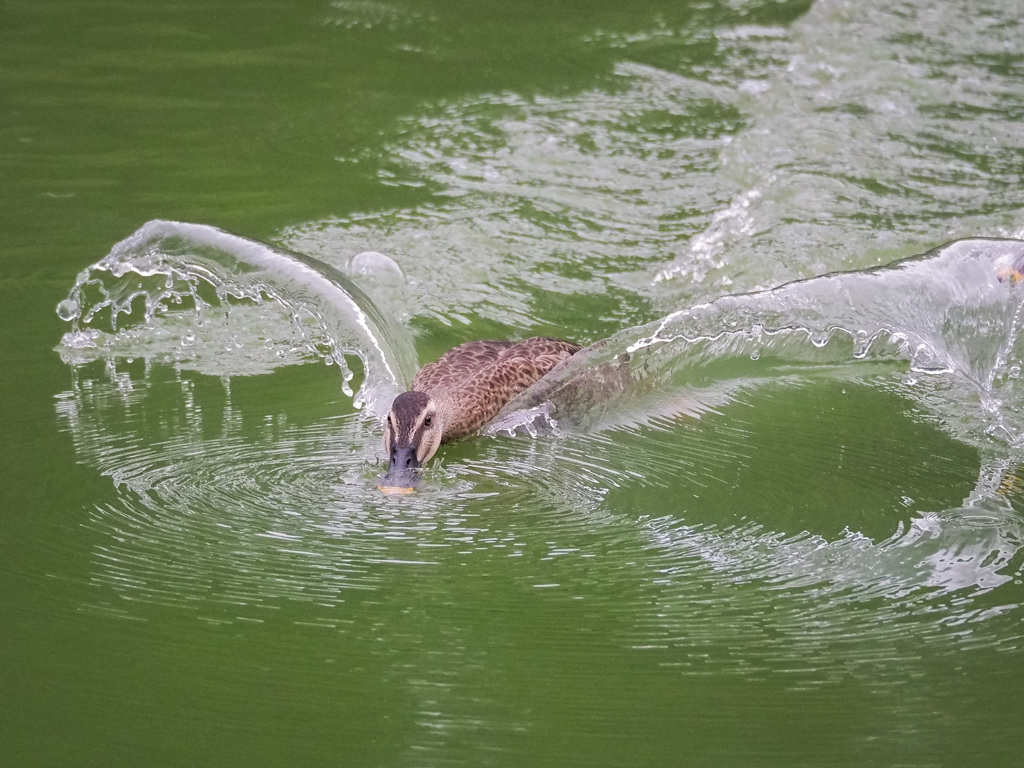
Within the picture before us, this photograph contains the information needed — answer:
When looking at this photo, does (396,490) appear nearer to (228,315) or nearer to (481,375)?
(481,375)

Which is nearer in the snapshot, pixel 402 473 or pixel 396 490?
pixel 396 490

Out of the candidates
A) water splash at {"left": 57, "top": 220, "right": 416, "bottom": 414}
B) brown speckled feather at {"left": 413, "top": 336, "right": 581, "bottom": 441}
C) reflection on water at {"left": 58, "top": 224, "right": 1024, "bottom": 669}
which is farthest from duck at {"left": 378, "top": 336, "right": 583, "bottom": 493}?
water splash at {"left": 57, "top": 220, "right": 416, "bottom": 414}

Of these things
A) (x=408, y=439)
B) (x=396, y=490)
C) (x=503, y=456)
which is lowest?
(x=503, y=456)

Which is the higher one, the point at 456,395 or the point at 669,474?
the point at 456,395

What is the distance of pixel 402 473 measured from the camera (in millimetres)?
4941

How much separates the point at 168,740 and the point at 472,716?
0.78 meters

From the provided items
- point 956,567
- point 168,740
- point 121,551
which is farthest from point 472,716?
point 956,567

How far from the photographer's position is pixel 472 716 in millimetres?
3473

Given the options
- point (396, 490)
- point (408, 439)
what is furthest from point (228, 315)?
point (396, 490)

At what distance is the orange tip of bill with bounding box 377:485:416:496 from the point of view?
482 cm

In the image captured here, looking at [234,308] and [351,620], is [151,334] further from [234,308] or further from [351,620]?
[351,620]

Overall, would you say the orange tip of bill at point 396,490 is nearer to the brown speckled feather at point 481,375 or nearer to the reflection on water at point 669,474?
the reflection on water at point 669,474

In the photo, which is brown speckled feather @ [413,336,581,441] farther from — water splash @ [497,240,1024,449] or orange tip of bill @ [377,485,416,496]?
orange tip of bill @ [377,485,416,496]

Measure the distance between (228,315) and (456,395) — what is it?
1.69 m
